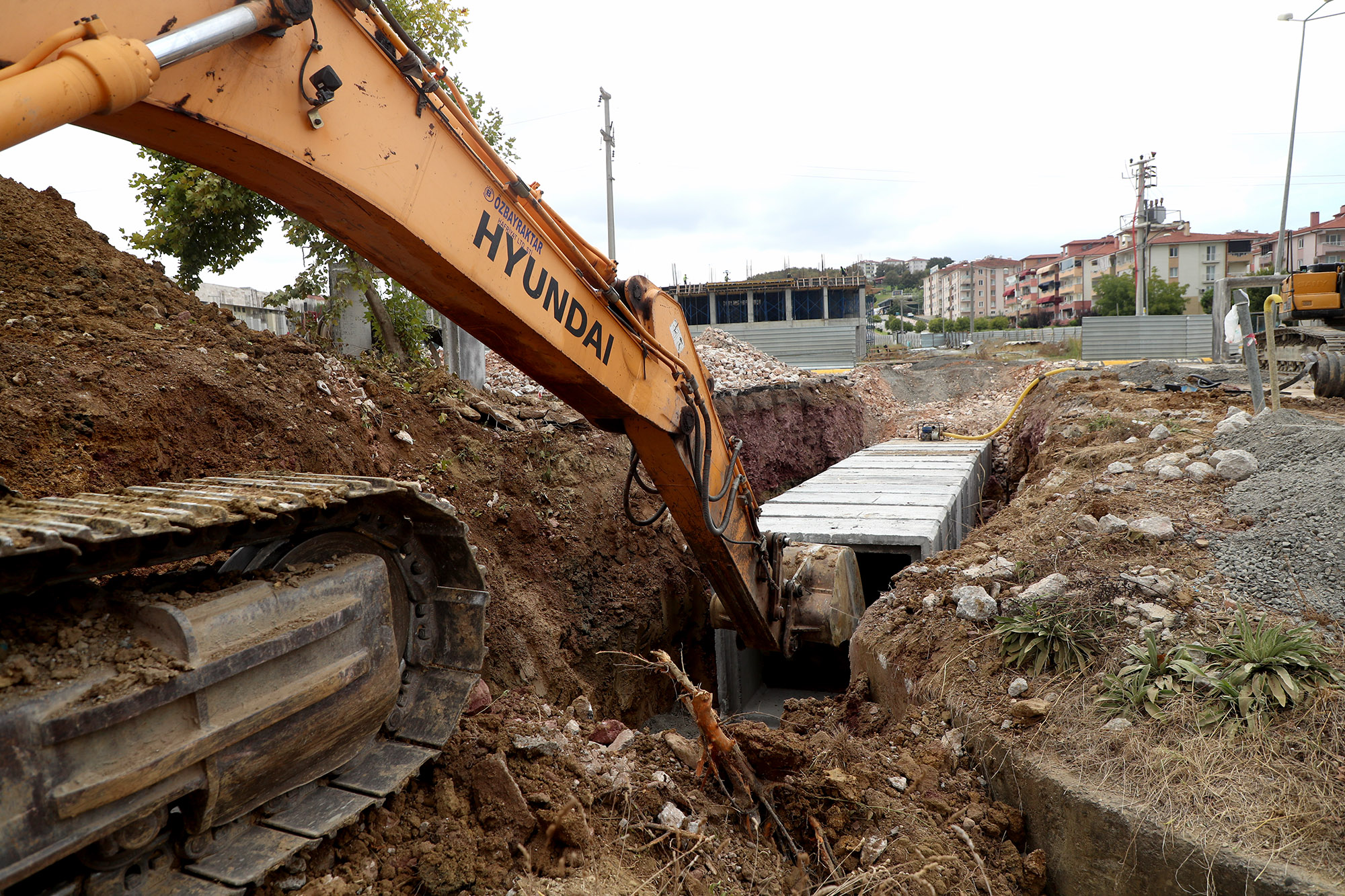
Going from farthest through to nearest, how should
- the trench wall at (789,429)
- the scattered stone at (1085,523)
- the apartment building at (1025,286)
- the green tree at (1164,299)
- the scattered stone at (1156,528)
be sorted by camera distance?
the apartment building at (1025,286) → the green tree at (1164,299) → the trench wall at (789,429) → the scattered stone at (1085,523) → the scattered stone at (1156,528)

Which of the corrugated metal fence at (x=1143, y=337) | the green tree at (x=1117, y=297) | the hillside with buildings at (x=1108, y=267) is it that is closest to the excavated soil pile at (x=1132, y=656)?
the corrugated metal fence at (x=1143, y=337)

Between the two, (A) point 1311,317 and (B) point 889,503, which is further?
(A) point 1311,317

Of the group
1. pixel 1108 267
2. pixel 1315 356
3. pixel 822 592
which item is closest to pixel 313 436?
pixel 822 592

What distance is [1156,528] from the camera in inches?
182

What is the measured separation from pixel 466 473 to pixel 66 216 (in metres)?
3.08

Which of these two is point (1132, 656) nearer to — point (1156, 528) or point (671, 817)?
point (1156, 528)

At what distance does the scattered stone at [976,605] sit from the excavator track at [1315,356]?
650 centimetres

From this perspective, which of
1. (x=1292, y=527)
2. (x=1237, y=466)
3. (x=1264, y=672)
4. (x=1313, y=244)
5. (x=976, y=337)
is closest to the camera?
(x=1264, y=672)

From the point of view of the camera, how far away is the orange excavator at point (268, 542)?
1709 millimetres

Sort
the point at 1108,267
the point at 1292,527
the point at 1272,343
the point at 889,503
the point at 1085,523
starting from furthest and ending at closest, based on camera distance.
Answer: the point at 1108,267 → the point at 889,503 → the point at 1272,343 → the point at 1085,523 → the point at 1292,527

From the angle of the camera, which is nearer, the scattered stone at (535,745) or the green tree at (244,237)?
the scattered stone at (535,745)

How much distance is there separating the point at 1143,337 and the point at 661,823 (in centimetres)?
2700

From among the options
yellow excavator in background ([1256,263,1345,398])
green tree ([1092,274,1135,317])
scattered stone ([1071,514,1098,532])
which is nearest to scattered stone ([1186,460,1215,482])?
scattered stone ([1071,514,1098,532])

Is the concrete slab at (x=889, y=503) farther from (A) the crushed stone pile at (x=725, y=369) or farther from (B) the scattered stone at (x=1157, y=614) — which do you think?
(B) the scattered stone at (x=1157, y=614)
